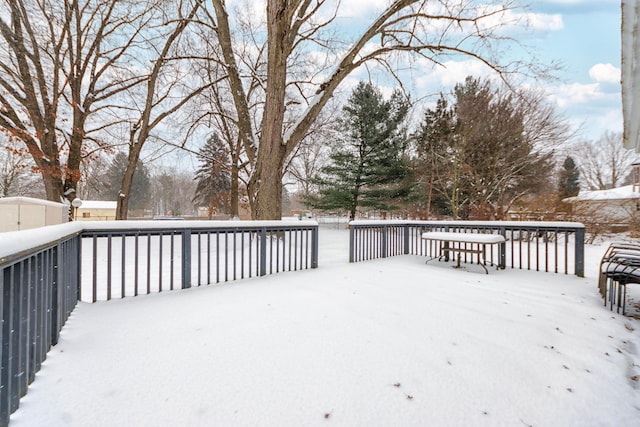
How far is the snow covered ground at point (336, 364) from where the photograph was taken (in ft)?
4.74

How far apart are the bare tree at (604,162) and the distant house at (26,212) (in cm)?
3484

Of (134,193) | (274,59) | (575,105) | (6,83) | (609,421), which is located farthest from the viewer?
(134,193)

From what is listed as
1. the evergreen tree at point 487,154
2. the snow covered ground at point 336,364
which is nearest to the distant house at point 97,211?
the evergreen tree at point 487,154

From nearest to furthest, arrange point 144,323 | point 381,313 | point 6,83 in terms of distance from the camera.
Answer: point 144,323, point 381,313, point 6,83

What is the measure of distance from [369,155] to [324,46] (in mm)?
8380

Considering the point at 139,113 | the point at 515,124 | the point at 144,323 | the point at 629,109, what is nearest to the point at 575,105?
the point at 515,124

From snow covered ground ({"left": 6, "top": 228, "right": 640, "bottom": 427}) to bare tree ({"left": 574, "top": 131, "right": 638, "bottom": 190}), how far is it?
1187 inches

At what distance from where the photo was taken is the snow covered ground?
1443 millimetres

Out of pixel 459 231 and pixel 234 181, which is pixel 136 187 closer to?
pixel 234 181

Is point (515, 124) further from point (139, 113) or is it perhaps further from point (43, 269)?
point (139, 113)

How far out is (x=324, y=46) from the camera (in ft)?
29.8

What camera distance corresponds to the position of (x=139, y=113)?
39.7 feet

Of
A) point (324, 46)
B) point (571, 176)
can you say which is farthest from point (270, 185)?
point (571, 176)

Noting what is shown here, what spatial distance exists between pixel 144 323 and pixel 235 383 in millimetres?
1302
